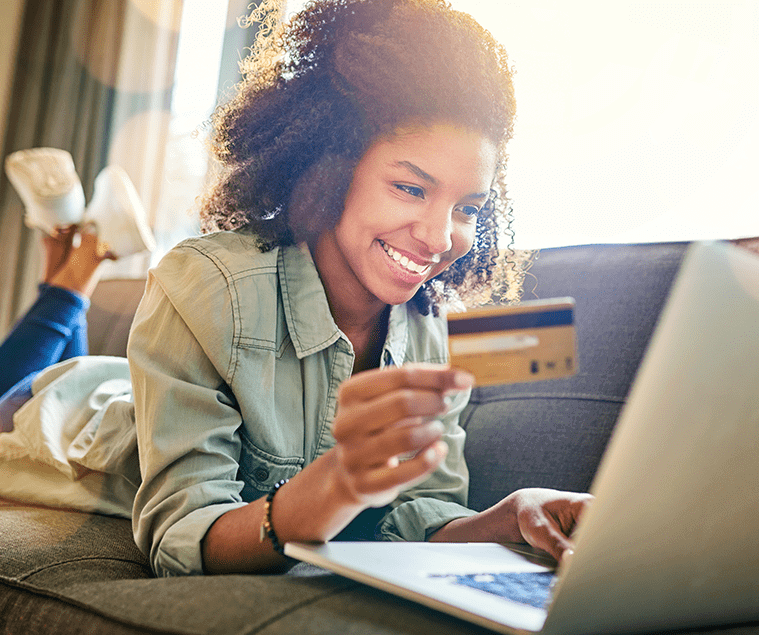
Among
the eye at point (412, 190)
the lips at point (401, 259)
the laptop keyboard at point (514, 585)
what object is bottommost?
the laptop keyboard at point (514, 585)

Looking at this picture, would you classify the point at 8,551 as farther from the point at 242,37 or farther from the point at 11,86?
the point at 11,86

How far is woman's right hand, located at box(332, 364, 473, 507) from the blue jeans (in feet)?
3.31

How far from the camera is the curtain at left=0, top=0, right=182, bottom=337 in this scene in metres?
2.89

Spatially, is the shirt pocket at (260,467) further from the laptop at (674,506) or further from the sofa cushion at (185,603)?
the laptop at (674,506)

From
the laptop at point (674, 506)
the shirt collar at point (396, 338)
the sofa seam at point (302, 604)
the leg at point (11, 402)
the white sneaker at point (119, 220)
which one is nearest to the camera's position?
the laptop at point (674, 506)

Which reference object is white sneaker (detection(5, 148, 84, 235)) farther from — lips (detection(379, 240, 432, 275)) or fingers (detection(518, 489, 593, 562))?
fingers (detection(518, 489, 593, 562))

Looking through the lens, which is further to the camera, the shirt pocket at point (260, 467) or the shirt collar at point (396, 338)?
the shirt collar at point (396, 338)

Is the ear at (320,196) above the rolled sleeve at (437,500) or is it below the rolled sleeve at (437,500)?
above

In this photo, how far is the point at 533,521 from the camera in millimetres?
745

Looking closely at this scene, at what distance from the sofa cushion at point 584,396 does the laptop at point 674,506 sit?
522 millimetres

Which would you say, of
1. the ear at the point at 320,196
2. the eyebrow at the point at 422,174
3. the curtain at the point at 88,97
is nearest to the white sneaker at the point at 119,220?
the ear at the point at 320,196

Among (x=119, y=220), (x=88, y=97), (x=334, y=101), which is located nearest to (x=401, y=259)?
(x=334, y=101)

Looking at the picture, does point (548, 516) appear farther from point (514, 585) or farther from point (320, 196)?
point (320, 196)

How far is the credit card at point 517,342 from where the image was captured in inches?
18.5
